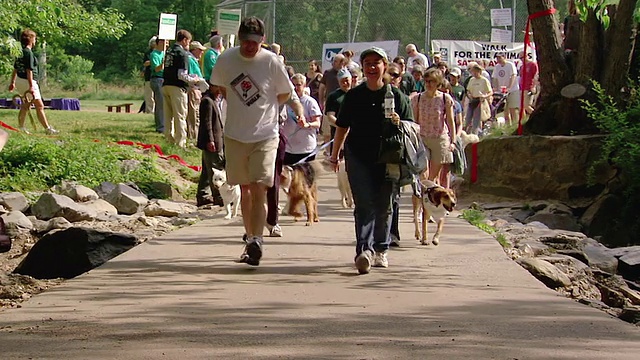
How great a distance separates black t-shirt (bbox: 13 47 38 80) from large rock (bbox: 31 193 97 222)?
602cm

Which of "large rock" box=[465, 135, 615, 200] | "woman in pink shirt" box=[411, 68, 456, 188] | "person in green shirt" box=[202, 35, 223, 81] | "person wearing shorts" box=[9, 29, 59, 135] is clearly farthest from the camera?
"person in green shirt" box=[202, 35, 223, 81]

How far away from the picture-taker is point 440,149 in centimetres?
1298

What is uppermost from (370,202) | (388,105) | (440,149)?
(388,105)

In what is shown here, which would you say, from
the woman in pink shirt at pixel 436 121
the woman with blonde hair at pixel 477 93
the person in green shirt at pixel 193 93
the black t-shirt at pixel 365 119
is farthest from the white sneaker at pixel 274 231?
the woman with blonde hair at pixel 477 93

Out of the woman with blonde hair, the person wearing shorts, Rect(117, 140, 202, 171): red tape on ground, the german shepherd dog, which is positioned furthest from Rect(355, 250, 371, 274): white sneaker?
the woman with blonde hair

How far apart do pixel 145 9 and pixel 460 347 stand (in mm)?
56018

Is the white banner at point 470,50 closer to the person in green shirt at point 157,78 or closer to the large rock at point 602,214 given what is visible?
the person in green shirt at point 157,78

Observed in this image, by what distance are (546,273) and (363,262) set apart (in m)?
1.87

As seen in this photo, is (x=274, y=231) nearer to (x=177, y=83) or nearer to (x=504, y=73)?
(x=177, y=83)

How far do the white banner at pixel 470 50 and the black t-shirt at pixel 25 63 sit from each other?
11.3 meters

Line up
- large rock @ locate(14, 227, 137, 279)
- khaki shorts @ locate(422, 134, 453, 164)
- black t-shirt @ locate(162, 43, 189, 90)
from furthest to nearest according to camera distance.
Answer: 1. black t-shirt @ locate(162, 43, 189, 90)
2. khaki shorts @ locate(422, 134, 453, 164)
3. large rock @ locate(14, 227, 137, 279)

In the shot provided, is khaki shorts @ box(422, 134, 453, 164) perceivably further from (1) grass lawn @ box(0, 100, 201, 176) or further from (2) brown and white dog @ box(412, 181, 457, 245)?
(1) grass lawn @ box(0, 100, 201, 176)

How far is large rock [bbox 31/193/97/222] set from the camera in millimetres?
13702

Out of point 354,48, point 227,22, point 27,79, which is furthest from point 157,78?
point 354,48
